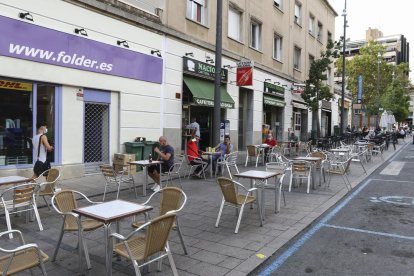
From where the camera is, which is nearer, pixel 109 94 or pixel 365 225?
pixel 365 225

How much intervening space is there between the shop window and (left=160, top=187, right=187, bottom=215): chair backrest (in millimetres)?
5885

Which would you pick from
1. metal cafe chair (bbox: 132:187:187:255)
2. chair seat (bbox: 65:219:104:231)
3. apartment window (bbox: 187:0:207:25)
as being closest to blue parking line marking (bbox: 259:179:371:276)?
metal cafe chair (bbox: 132:187:187:255)

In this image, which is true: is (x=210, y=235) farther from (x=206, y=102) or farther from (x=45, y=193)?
(x=206, y=102)

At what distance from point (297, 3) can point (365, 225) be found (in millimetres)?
22256

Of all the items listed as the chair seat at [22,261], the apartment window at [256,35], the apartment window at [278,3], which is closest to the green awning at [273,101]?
the apartment window at [256,35]

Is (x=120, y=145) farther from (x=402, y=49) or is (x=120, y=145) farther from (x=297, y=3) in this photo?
(x=402, y=49)

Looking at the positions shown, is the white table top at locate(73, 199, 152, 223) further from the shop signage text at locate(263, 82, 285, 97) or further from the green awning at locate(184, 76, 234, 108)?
the shop signage text at locate(263, 82, 285, 97)

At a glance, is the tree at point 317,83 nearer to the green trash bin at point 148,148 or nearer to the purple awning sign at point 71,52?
the purple awning sign at point 71,52

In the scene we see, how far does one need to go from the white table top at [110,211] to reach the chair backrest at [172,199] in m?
0.51

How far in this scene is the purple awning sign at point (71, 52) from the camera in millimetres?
8453

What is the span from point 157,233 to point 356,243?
10.6 feet

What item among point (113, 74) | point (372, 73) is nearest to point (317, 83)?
point (113, 74)

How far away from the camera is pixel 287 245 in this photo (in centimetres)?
510

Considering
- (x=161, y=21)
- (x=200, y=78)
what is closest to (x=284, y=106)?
(x=200, y=78)
